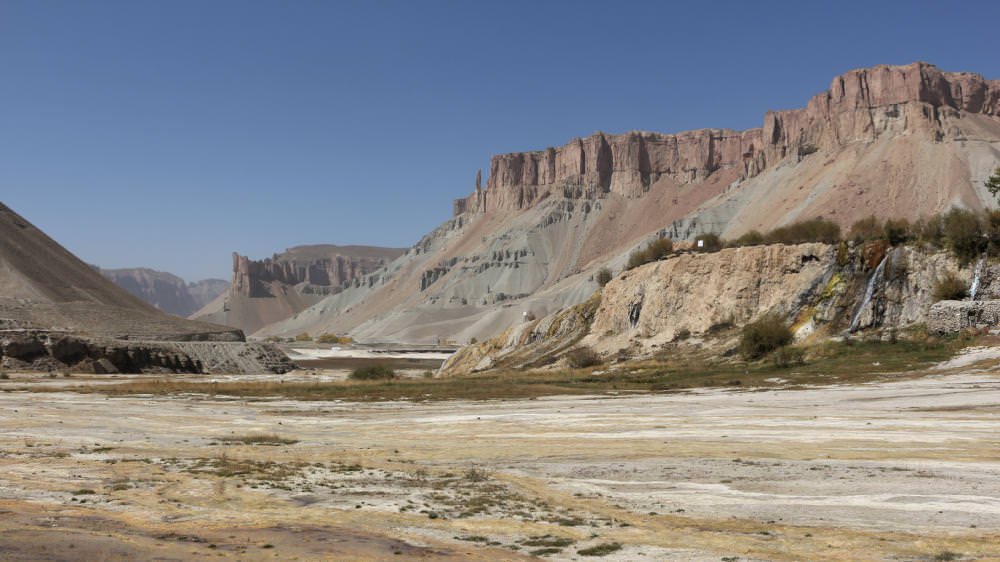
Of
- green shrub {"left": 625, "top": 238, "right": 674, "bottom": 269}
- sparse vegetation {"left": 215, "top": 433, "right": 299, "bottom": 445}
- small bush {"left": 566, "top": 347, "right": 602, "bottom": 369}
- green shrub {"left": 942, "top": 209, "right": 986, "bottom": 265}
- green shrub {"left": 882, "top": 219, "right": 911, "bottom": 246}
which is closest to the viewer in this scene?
sparse vegetation {"left": 215, "top": 433, "right": 299, "bottom": 445}

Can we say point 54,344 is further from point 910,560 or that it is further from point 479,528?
point 910,560

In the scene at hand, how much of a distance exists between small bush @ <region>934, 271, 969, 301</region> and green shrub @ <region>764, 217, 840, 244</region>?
1008 centimetres

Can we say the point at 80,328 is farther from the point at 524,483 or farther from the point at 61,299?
the point at 524,483

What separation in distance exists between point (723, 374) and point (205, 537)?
3326 cm

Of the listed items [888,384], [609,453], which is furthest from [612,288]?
[609,453]

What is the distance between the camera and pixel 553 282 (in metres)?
196

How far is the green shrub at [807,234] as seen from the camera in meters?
51.4

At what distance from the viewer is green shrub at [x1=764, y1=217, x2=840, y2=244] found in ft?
169

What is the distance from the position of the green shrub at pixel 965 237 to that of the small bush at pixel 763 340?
33.0ft

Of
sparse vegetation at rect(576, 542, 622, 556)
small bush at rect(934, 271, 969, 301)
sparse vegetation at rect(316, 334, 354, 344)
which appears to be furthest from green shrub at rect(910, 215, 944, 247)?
sparse vegetation at rect(316, 334, 354, 344)

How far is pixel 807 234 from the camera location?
53.6 meters

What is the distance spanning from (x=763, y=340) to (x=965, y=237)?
12318 mm

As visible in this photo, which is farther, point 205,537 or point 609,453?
point 609,453

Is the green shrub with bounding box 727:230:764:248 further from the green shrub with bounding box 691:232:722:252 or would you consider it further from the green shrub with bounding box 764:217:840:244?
the green shrub with bounding box 691:232:722:252
